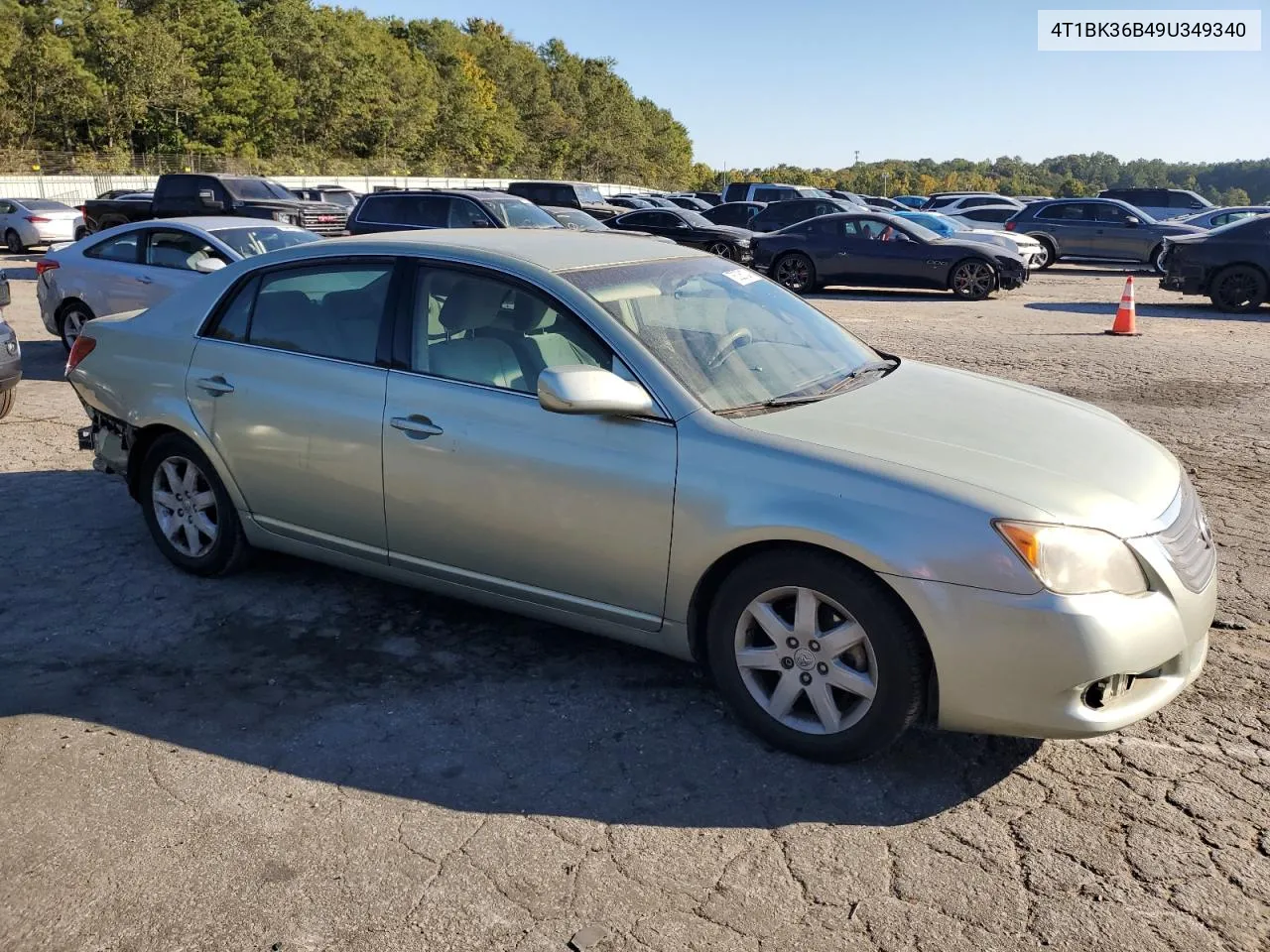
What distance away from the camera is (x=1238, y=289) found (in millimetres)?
15875

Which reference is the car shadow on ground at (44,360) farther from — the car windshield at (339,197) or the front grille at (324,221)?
the car windshield at (339,197)

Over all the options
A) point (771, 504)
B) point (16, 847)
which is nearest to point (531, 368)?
point (771, 504)

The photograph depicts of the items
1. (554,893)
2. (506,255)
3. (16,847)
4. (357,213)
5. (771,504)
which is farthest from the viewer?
(357,213)

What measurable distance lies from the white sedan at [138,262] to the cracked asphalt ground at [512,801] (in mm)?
5772

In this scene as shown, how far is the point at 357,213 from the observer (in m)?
18.1

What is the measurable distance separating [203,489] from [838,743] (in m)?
3.24

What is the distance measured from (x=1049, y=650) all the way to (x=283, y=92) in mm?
67187

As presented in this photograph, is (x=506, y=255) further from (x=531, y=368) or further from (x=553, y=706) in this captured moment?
(x=553, y=706)

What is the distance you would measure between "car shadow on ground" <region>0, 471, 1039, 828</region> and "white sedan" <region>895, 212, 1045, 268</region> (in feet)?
55.3

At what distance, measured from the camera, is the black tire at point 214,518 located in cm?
500

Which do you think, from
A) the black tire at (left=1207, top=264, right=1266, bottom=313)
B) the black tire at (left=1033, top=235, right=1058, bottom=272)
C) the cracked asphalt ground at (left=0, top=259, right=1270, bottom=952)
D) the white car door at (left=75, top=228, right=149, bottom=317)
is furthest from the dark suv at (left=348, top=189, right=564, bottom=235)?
the black tire at (left=1033, top=235, right=1058, bottom=272)

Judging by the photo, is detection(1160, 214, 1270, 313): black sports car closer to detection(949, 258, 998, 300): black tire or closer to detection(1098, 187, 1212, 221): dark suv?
detection(949, 258, 998, 300): black tire

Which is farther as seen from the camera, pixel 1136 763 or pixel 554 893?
pixel 1136 763

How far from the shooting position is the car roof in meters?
4.34
